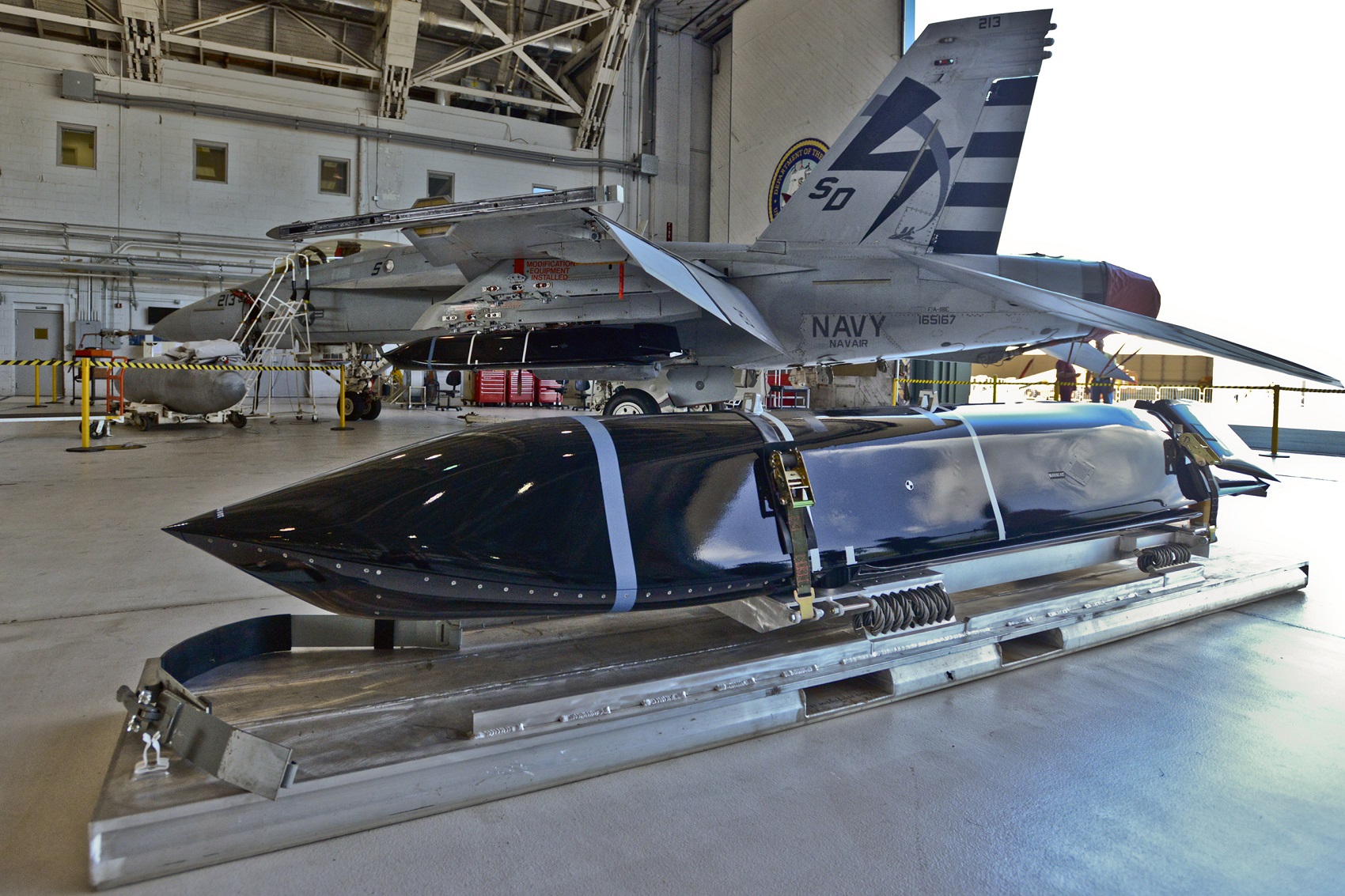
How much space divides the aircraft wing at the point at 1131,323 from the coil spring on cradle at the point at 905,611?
2.05 metres

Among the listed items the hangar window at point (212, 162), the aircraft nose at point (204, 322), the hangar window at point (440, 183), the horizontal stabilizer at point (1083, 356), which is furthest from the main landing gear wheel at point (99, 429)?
the hangar window at point (440, 183)

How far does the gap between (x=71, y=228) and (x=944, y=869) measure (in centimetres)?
2158

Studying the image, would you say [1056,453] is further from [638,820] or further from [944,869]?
[638,820]

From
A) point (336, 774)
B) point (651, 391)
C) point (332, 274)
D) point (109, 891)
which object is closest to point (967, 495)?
point (336, 774)

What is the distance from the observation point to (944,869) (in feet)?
5.42

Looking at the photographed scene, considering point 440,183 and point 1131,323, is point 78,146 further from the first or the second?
point 1131,323

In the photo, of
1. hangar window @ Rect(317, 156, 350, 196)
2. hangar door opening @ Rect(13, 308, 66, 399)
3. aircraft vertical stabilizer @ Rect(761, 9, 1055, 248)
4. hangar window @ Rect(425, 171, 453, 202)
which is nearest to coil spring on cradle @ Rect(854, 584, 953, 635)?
aircraft vertical stabilizer @ Rect(761, 9, 1055, 248)

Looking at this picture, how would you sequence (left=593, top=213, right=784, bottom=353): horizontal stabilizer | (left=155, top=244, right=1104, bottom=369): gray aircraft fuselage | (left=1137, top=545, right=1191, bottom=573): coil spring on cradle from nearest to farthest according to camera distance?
1. (left=1137, top=545, right=1191, bottom=573): coil spring on cradle
2. (left=593, top=213, right=784, bottom=353): horizontal stabilizer
3. (left=155, top=244, right=1104, bottom=369): gray aircraft fuselage

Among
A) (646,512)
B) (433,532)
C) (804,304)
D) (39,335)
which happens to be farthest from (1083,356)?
(39,335)

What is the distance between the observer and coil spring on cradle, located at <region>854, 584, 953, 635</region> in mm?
2660

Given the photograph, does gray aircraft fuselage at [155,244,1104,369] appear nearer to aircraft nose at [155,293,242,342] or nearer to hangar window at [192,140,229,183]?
aircraft nose at [155,293,242,342]

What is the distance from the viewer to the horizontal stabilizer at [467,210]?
602cm

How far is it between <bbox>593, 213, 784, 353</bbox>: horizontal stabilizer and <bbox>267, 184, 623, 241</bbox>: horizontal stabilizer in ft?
0.73

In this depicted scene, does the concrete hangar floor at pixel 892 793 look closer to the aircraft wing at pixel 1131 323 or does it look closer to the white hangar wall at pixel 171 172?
the aircraft wing at pixel 1131 323
